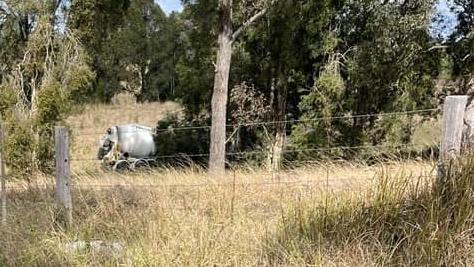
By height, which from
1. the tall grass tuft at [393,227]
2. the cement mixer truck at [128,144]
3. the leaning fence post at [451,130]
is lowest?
the cement mixer truck at [128,144]

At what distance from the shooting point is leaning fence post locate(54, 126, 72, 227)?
5.23 m

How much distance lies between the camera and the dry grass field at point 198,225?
427 centimetres

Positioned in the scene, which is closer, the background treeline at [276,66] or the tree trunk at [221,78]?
the tree trunk at [221,78]

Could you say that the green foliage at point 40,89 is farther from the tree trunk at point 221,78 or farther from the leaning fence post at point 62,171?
the leaning fence post at point 62,171

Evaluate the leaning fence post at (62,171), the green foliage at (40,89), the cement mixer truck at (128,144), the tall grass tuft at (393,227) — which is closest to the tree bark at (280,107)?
the cement mixer truck at (128,144)

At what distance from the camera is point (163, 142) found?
22.6m

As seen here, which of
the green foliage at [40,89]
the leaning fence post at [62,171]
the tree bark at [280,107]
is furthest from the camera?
the tree bark at [280,107]

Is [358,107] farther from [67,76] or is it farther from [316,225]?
[316,225]

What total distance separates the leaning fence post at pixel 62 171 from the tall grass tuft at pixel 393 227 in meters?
2.16

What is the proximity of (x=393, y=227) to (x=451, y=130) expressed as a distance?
89 centimetres

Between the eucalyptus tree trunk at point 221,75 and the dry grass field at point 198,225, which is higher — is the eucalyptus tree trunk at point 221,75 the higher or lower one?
the higher one

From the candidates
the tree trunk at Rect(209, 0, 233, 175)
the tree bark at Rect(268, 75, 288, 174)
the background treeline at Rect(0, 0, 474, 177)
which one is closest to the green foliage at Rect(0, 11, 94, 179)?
the background treeline at Rect(0, 0, 474, 177)

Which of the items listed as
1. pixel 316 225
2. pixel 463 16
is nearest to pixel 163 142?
pixel 463 16

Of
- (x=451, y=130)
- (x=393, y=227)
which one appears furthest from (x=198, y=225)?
(x=451, y=130)
